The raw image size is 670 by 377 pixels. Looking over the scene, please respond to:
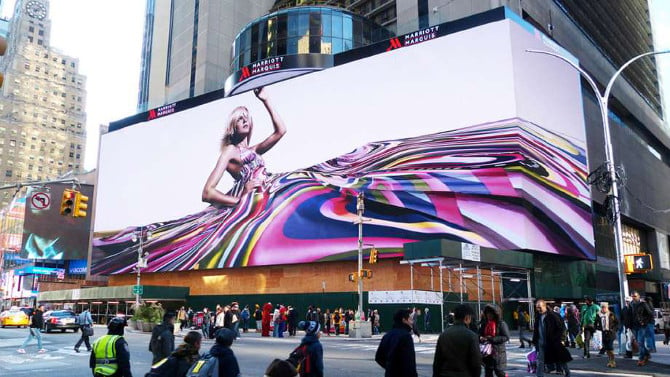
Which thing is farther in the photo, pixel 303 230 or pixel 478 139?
pixel 303 230

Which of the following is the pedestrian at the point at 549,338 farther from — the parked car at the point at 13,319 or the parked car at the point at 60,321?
the parked car at the point at 13,319

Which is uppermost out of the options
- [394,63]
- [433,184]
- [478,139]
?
[394,63]

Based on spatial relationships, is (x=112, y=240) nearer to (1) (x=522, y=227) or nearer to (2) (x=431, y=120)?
(2) (x=431, y=120)

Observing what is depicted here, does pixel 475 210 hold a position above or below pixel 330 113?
below

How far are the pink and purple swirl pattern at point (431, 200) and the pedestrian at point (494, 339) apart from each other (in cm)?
3398

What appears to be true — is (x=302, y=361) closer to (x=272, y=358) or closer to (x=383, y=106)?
(x=272, y=358)

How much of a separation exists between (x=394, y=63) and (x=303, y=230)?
54.8 feet

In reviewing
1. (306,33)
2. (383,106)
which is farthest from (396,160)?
(306,33)

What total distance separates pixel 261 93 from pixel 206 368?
56235mm

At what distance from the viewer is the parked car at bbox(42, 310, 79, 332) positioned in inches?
1411

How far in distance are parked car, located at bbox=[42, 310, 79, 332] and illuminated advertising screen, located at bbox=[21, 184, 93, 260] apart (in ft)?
211

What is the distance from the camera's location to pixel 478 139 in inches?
1828

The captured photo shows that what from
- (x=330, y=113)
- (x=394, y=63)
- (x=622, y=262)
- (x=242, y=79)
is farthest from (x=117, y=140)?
(x=622, y=262)

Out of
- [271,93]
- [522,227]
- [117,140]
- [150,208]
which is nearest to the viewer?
[522,227]
